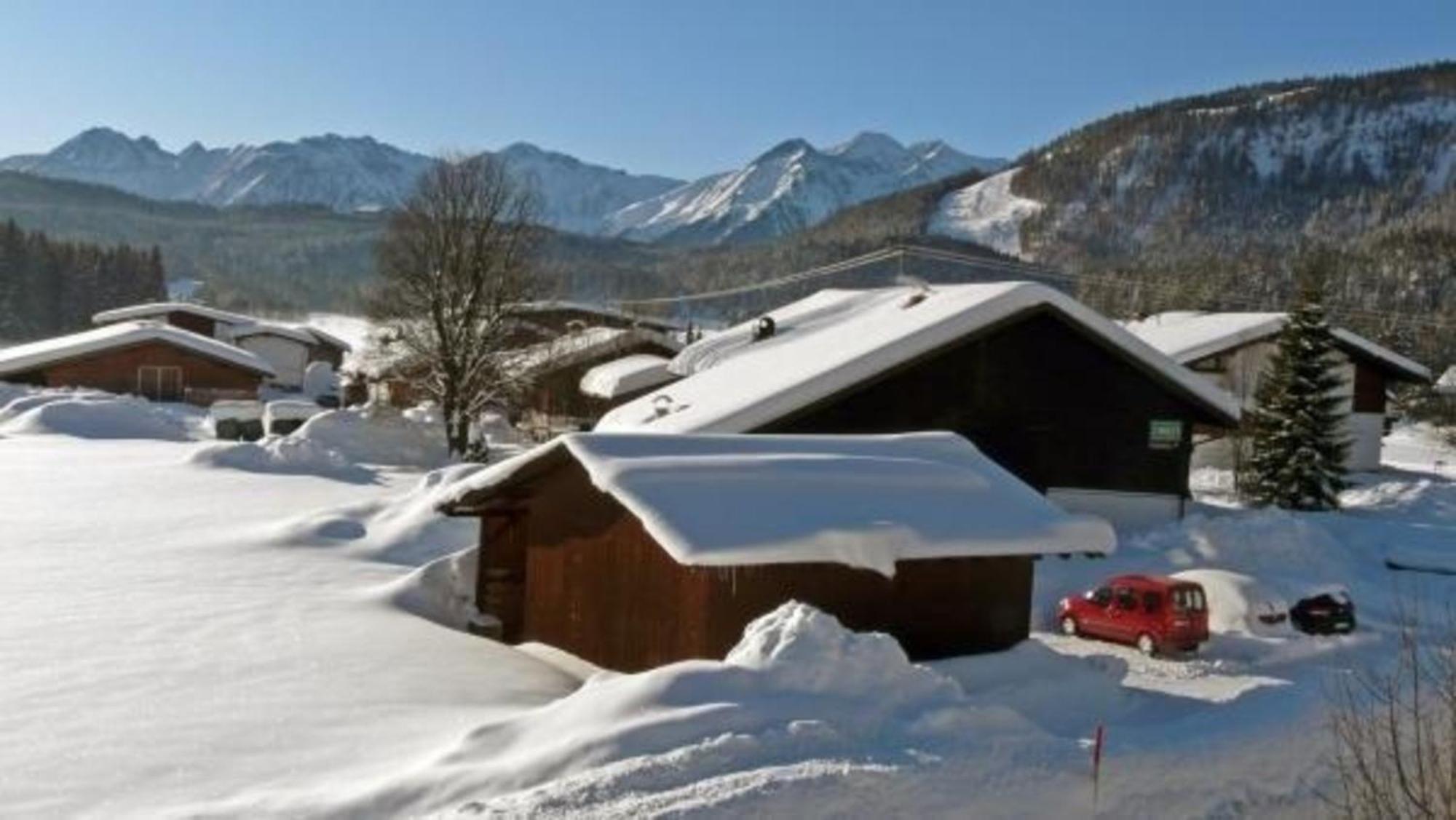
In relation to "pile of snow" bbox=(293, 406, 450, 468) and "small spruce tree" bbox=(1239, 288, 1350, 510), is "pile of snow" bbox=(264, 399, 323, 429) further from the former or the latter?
"small spruce tree" bbox=(1239, 288, 1350, 510)

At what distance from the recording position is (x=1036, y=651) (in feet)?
48.4

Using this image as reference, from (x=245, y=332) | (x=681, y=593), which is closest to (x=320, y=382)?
(x=245, y=332)

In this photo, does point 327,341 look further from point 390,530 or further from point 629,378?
point 390,530

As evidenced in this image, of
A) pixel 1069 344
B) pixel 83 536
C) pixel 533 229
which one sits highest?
pixel 533 229

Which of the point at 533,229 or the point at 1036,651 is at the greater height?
the point at 533,229

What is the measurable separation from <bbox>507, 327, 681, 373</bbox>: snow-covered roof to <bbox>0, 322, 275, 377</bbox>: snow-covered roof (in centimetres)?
1878

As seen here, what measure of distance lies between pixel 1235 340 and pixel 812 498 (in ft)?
106

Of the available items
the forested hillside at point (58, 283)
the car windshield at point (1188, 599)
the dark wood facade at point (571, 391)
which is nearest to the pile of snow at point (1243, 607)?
the car windshield at point (1188, 599)

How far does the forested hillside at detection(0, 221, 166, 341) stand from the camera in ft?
343

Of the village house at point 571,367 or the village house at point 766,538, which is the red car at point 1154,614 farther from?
the village house at point 571,367

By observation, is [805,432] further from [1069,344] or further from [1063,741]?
[1063,741]

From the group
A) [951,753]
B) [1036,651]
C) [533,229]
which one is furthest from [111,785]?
[533,229]

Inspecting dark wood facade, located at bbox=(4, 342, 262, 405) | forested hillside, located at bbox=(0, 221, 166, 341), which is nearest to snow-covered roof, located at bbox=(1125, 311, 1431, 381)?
dark wood facade, located at bbox=(4, 342, 262, 405)

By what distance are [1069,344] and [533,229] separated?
2171 centimetres
